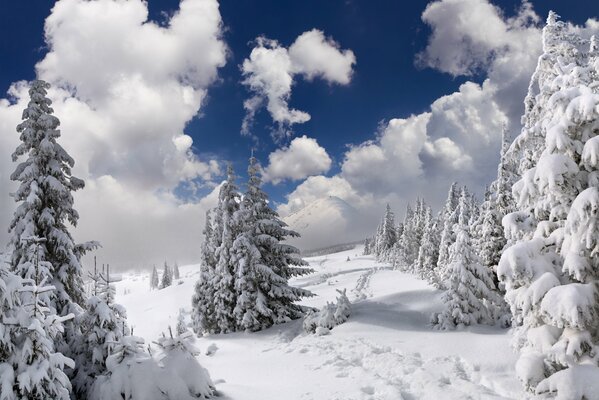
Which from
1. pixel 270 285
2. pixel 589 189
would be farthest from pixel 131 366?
pixel 270 285

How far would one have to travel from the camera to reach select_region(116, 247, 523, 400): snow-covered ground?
11.2m

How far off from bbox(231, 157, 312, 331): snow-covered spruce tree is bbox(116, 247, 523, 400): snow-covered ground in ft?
4.41

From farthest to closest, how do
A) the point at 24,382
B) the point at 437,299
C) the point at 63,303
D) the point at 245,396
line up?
the point at 437,299 < the point at 63,303 < the point at 245,396 < the point at 24,382

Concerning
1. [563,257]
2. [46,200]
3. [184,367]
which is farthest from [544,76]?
[46,200]

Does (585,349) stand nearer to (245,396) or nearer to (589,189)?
(589,189)

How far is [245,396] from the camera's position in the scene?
1102 cm

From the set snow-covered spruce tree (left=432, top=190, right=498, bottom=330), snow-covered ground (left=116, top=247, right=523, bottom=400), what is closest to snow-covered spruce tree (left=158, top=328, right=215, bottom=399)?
snow-covered ground (left=116, top=247, right=523, bottom=400)

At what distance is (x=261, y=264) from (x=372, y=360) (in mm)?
12210

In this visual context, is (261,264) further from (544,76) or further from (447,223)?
(447,223)

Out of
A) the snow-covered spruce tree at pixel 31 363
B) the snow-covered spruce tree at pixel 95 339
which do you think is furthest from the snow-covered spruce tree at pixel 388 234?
the snow-covered spruce tree at pixel 31 363

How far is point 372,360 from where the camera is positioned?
14102 mm

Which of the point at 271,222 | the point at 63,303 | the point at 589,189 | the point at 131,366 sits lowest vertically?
the point at 131,366

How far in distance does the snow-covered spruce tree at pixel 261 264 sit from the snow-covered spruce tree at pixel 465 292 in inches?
380

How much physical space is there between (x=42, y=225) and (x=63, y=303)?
317 cm
